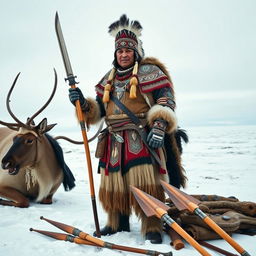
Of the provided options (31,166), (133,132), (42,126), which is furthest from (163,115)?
(31,166)

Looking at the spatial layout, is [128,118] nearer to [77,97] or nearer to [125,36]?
[77,97]

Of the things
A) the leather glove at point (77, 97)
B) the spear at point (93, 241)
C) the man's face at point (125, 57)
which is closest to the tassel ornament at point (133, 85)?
the man's face at point (125, 57)

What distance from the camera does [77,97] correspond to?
2748 mm

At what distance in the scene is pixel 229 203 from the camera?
2.93 metres

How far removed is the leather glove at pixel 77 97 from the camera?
2.74 m

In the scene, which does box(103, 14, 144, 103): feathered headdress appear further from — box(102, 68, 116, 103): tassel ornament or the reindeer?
the reindeer

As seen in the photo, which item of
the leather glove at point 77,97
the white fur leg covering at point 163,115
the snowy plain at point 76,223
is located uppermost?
the leather glove at point 77,97

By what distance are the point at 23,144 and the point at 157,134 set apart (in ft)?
6.60

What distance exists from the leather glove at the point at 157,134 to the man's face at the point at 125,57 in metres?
0.74

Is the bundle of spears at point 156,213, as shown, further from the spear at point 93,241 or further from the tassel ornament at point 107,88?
the tassel ornament at point 107,88

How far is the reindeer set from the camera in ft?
11.5

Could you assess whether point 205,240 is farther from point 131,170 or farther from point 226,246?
point 131,170

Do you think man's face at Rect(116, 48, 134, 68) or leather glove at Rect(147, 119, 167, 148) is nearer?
leather glove at Rect(147, 119, 167, 148)

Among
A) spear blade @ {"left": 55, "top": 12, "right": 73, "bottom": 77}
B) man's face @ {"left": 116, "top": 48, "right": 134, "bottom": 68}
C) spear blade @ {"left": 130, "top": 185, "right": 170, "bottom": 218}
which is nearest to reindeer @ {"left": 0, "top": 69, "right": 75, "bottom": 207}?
spear blade @ {"left": 55, "top": 12, "right": 73, "bottom": 77}
